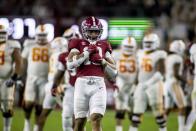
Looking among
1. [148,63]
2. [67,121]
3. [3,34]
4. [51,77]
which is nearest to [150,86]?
[148,63]

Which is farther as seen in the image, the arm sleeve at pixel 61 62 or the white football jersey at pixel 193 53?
the white football jersey at pixel 193 53

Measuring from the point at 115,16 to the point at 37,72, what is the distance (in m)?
7.16

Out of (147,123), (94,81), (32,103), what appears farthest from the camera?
(147,123)

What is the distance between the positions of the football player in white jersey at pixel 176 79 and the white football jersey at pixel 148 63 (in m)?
0.80

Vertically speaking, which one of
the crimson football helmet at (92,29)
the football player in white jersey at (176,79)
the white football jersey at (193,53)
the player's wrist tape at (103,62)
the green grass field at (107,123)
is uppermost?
the crimson football helmet at (92,29)

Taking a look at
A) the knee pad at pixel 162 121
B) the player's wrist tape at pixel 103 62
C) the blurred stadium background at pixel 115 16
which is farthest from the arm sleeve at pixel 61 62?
the blurred stadium background at pixel 115 16

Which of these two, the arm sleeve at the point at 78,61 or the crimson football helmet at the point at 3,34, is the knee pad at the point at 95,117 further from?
the crimson football helmet at the point at 3,34

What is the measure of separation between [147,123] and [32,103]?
364cm

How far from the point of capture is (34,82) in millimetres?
13625

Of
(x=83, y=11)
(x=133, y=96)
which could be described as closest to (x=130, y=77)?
(x=133, y=96)

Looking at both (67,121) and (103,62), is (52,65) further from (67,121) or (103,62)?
(103,62)

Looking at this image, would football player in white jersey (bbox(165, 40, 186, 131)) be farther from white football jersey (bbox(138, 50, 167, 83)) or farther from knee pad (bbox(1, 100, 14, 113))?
knee pad (bbox(1, 100, 14, 113))

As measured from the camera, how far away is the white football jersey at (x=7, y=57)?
1280 centimetres

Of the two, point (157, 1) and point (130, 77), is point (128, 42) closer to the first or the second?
point (130, 77)
